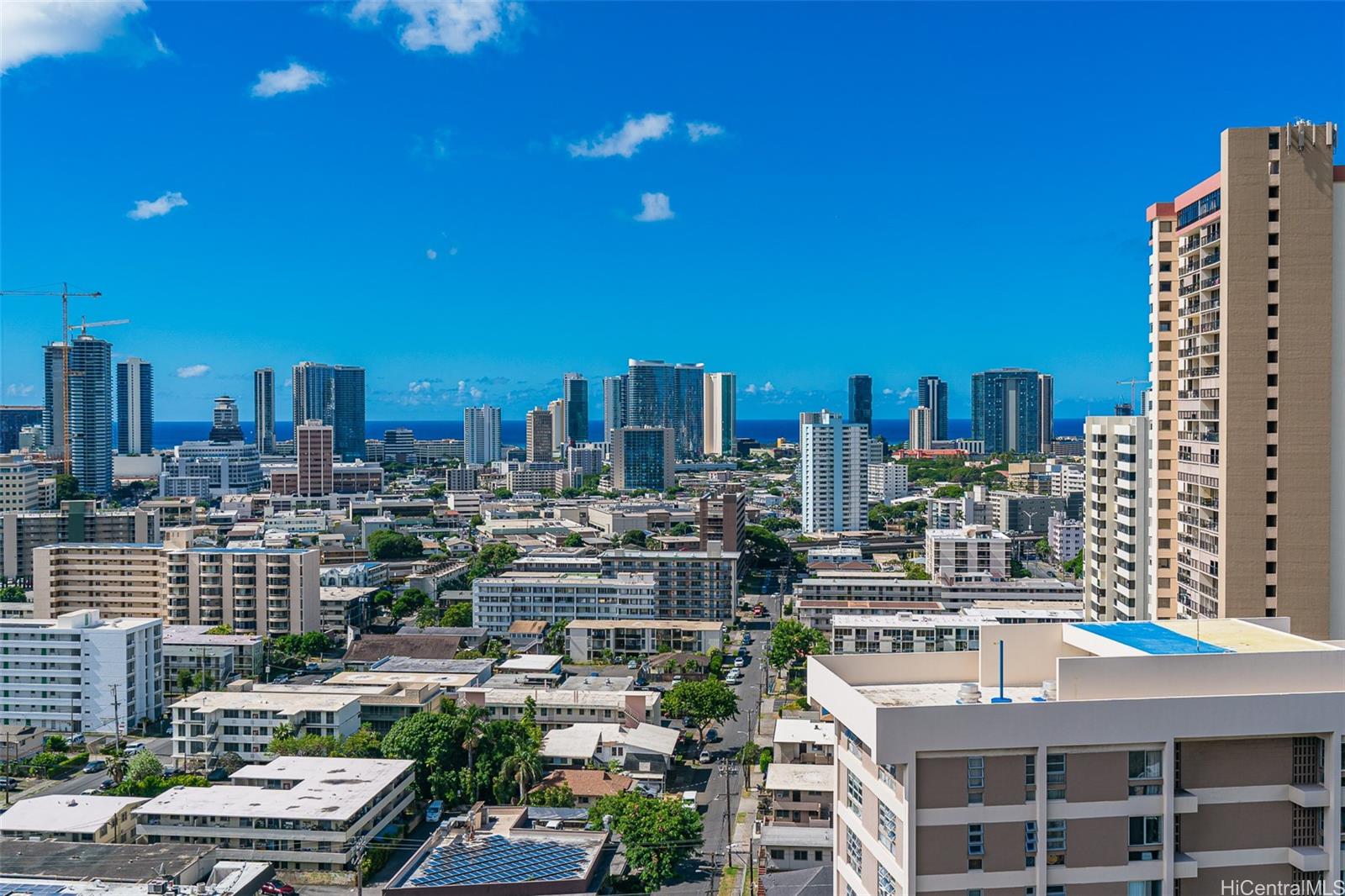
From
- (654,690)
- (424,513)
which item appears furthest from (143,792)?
(424,513)

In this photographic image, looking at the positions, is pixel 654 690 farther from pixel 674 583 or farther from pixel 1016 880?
pixel 1016 880

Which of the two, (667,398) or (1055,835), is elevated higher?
(667,398)

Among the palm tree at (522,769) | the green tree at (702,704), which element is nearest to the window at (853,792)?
the palm tree at (522,769)

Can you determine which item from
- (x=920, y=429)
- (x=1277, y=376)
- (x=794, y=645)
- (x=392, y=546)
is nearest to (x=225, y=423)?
(x=392, y=546)

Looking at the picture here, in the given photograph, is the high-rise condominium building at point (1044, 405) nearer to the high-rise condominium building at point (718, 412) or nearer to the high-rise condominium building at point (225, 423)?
the high-rise condominium building at point (718, 412)

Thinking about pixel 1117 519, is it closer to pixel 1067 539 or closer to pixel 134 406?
pixel 1067 539

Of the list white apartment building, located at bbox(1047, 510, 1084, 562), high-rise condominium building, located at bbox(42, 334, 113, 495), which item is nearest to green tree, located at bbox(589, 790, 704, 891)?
white apartment building, located at bbox(1047, 510, 1084, 562)
